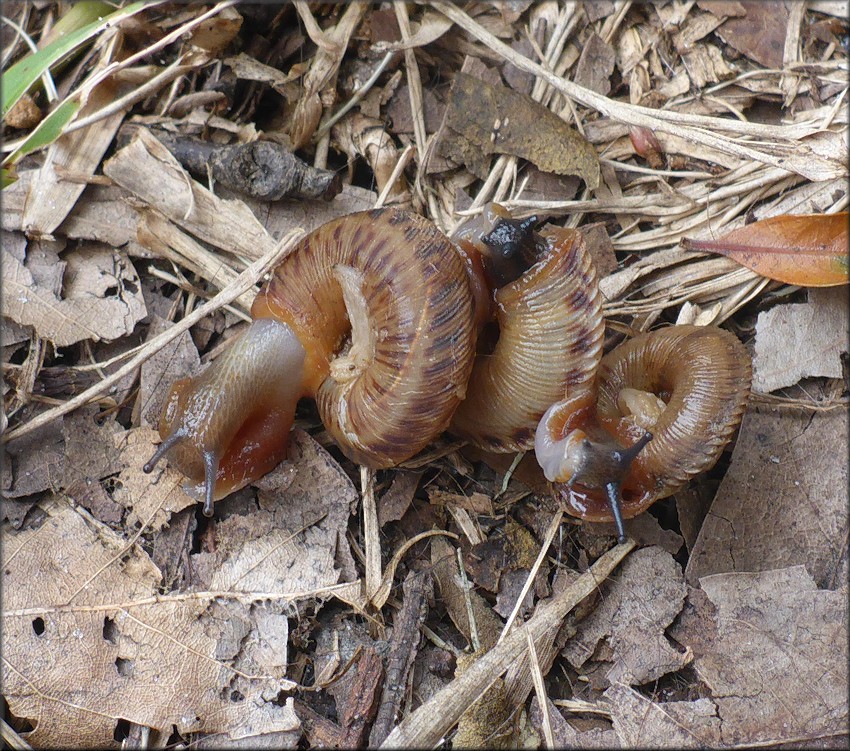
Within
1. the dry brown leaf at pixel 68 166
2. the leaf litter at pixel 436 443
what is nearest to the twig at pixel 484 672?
the leaf litter at pixel 436 443

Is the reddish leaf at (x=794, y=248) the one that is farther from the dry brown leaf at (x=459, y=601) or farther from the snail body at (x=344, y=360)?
the dry brown leaf at (x=459, y=601)

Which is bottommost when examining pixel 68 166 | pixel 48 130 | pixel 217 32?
pixel 68 166

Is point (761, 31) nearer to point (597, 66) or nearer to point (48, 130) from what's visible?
point (597, 66)

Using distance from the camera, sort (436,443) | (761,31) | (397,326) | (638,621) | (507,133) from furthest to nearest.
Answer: (507,133)
(761,31)
(436,443)
(638,621)
(397,326)

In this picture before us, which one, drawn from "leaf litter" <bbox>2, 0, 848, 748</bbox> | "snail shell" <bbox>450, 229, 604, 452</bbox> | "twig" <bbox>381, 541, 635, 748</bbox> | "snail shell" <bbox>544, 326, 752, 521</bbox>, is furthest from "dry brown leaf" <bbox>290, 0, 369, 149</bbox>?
"twig" <bbox>381, 541, 635, 748</bbox>

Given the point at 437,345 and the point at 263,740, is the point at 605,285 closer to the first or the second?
the point at 437,345

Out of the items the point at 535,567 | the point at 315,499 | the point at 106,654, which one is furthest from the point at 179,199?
the point at 535,567

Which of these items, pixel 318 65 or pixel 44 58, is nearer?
pixel 44 58

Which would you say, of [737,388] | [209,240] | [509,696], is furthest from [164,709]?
[737,388]
